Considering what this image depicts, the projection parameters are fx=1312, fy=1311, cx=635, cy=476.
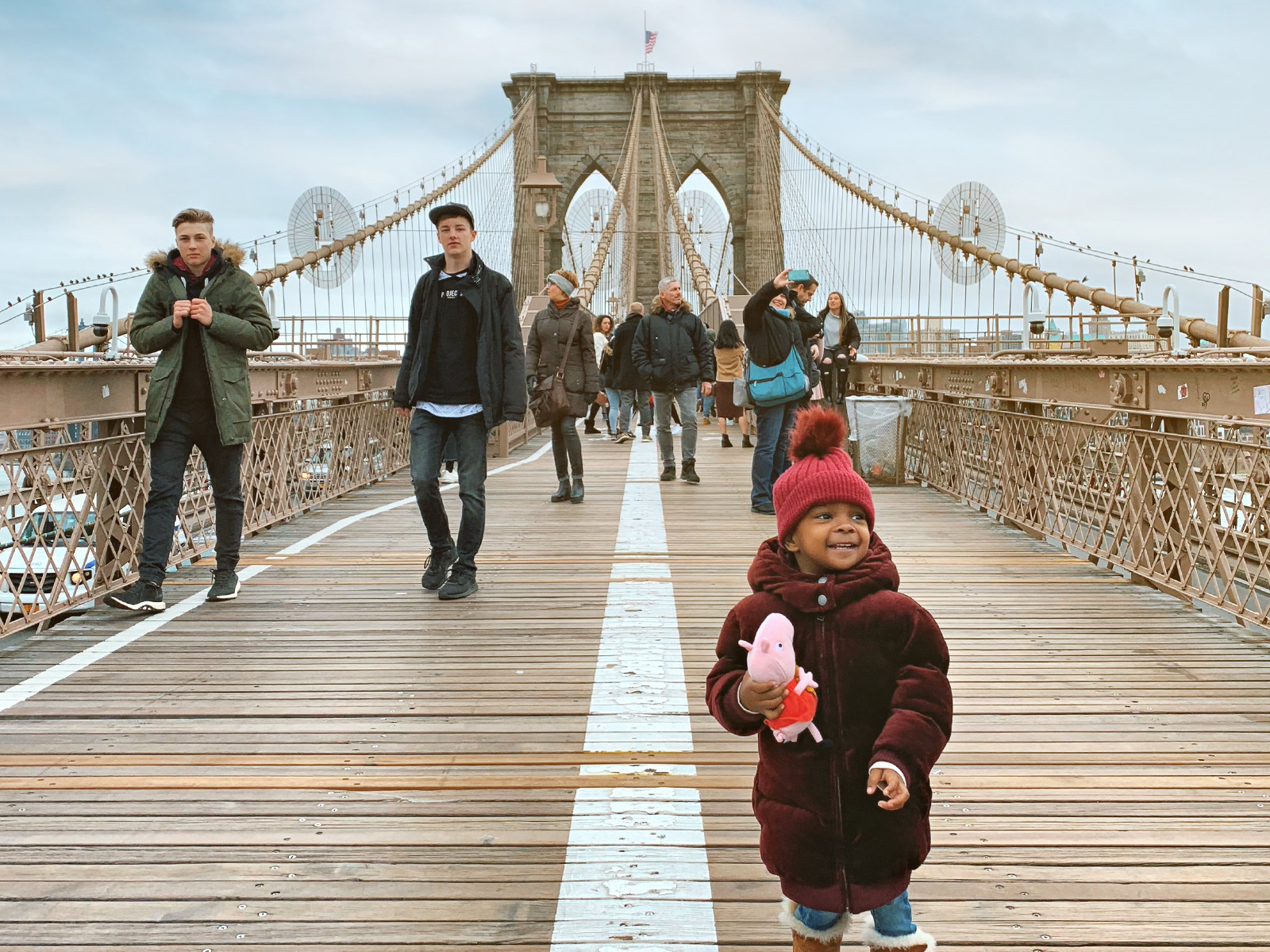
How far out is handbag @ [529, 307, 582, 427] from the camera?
932 cm

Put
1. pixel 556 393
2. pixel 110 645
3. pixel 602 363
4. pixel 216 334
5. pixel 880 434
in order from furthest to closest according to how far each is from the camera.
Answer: pixel 602 363, pixel 880 434, pixel 556 393, pixel 216 334, pixel 110 645

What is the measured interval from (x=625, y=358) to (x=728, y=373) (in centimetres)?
195

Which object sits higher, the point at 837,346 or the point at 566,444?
the point at 837,346

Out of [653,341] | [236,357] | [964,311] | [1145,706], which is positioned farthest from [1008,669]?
[964,311]

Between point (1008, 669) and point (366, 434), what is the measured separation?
752 centimetres

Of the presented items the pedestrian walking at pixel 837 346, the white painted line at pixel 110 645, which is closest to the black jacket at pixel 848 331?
the pedestrian walking at pixel 837 346

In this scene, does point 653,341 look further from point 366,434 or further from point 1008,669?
point 1008,669

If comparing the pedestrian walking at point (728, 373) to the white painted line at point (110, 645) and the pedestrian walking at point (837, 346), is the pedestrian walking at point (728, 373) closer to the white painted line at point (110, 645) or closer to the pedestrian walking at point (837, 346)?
the pedestrian walking at point (837, 346)

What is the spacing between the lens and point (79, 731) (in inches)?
157

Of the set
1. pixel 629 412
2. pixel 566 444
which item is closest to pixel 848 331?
pixel 566 444

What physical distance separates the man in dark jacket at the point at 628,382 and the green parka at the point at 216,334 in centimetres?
496

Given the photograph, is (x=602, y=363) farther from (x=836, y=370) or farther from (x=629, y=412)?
(x=836, y=370)

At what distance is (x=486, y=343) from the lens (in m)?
5.95

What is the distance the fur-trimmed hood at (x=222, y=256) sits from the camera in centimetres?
575
